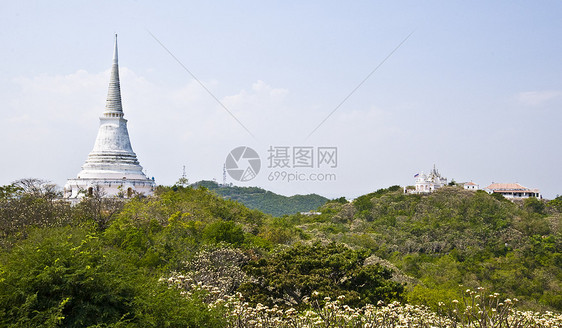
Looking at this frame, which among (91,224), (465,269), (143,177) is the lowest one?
(465,269)

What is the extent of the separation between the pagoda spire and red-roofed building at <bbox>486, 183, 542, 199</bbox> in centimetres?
5068

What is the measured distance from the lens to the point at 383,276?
16.7 metres

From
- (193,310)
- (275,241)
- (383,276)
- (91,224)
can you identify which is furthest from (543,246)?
(193,310)

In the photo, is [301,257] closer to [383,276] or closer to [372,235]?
[383,276]

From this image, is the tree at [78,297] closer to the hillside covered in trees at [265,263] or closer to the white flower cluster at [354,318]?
the hillside covered in trees at [265,263]

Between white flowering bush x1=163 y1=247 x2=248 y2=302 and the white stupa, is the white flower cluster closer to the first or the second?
white flowering bush x1=163 y1=247 x2=248 y2=302

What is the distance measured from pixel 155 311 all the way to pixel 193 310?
63 centimetres

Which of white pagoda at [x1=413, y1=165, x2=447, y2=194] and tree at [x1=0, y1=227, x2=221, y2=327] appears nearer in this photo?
tree at [x1=0, y1=227, x2=221, y2=327]

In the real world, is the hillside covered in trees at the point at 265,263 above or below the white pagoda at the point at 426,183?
below

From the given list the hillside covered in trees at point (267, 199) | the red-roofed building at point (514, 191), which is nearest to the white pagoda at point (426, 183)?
the red-roofed building at point (514, 191)

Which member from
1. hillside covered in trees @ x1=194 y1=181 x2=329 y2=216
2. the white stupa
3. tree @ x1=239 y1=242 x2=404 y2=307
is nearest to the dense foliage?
tree @ x1=239 y1=242 x2=404 y2=307

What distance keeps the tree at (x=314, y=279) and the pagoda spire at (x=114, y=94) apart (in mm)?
28740

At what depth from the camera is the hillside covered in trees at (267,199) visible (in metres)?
93.3

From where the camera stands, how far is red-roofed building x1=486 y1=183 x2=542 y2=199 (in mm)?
69250
